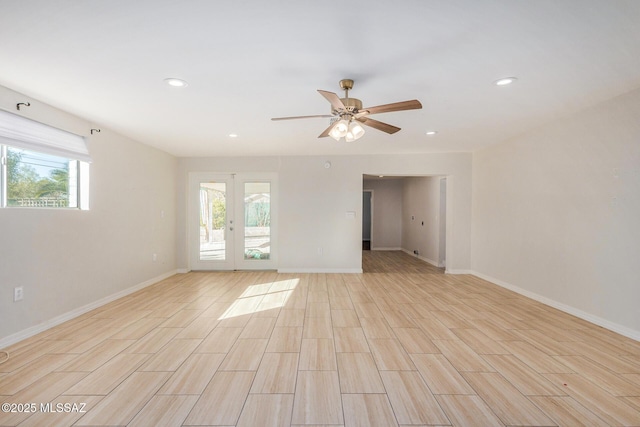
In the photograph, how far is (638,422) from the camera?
1722 millimetres

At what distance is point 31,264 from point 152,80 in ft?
7.46

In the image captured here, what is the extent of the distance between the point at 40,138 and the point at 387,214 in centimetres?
835

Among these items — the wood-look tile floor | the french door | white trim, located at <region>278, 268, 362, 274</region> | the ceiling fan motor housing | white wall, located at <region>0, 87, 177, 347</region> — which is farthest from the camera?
the french door

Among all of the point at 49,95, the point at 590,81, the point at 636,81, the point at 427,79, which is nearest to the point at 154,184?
the point at 49,95

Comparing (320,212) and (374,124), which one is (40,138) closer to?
(374,124)

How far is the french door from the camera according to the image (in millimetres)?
6105

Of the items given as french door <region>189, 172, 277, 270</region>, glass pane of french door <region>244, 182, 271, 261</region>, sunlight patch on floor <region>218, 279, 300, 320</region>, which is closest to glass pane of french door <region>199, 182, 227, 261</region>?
french door <region>189, 172, 277, 270</region>

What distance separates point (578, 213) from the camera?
11.4 feet

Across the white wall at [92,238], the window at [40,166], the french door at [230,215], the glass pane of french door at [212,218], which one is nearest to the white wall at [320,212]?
the french door at [230,215]

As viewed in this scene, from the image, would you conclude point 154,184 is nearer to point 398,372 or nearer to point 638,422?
point 398,372

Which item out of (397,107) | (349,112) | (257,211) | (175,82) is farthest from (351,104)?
(257,211)

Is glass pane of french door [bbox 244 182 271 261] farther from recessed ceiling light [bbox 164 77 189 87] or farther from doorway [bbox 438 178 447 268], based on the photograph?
doorway [bbox 438 178 447 268]

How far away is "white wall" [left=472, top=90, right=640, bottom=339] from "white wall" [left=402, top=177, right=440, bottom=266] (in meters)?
1.86

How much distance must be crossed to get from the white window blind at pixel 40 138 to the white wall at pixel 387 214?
295 inches
